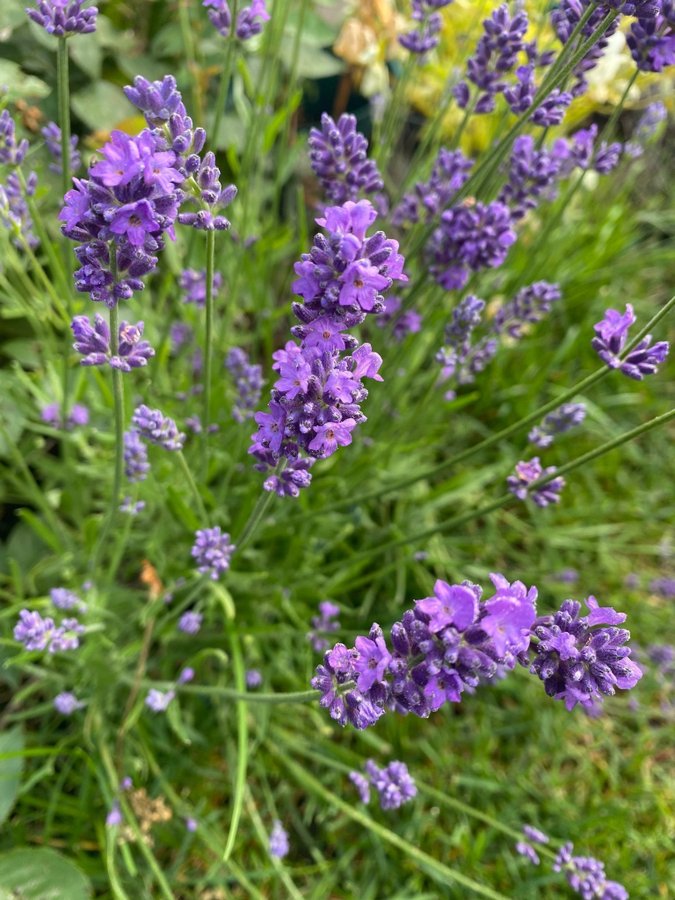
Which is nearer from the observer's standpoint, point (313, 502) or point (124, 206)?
point (124, 206)

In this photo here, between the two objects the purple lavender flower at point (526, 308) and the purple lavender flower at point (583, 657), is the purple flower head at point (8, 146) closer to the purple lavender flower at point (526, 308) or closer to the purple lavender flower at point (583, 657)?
the purple lavender flower at point (526, 308)

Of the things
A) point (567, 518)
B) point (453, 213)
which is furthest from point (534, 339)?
point (453, 213)

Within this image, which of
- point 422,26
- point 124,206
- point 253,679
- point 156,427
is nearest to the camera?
point 124,206

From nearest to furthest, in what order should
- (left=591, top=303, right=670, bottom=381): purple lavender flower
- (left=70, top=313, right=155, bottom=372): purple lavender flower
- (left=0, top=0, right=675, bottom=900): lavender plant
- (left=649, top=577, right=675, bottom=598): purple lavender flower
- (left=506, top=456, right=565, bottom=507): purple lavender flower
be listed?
(left=0, top=0, right=675, bottom=900): lavender plant, (left=70, top=313, right=155, bottom=372): purple lavender flower, (left=591, top=303, right=670, bottom=381): purple lavender flower, (left=506, top=456, right=565, bottom=507): purple lavender flower, (left=649, top=577, right=675, bottom=598): purple lavender flower

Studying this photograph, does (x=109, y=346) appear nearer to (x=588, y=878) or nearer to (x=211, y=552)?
(x=211, y=552)

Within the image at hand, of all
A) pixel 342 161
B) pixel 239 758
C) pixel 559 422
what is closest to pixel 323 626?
pixel 239 758

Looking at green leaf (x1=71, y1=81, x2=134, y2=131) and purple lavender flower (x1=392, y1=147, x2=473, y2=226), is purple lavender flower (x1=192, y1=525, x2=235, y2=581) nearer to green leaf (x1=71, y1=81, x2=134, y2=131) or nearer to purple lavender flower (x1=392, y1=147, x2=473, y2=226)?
purple lavender flower (x1=392, y1=147, x2=473, y2=226)

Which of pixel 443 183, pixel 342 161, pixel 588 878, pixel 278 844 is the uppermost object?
pixel 443 183

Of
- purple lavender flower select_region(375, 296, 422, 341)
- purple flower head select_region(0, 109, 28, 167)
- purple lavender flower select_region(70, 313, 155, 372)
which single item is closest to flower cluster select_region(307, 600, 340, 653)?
purple lavender flower select_region(375, 296, 422, 341)
